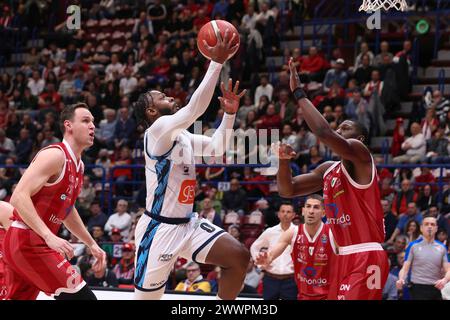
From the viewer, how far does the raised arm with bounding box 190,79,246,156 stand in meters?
7.07

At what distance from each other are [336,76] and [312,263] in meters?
7.84

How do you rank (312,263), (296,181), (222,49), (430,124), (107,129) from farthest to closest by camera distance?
(107,129), (430,124), (312,263), (296,181), (222,49)

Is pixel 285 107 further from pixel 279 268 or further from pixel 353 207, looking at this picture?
pixel 353 207

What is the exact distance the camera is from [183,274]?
42.0 feet

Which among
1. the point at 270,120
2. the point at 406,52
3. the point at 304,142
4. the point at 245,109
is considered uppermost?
the point at 406,52

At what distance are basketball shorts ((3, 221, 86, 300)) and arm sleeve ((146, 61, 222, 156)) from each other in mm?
1277

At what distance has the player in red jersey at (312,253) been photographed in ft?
28.8

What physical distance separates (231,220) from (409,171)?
10.2ft

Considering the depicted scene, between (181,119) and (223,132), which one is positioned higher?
(181,119)

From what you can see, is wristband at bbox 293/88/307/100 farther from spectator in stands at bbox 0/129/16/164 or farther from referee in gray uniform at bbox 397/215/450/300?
spectator in stands at bbox 0/129/16/164

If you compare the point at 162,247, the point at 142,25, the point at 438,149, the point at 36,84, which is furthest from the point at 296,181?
the point at 36,84

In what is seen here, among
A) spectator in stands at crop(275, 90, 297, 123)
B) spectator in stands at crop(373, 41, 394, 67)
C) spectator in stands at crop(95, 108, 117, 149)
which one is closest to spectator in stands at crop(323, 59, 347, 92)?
spectator in stands at crop(373, 41, 394, 67)

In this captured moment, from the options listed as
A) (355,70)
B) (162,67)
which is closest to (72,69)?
(162,67)

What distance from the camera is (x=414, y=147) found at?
14.1m
